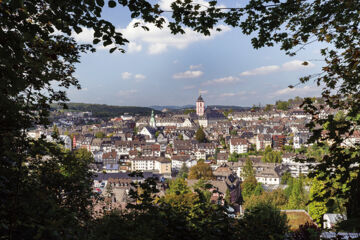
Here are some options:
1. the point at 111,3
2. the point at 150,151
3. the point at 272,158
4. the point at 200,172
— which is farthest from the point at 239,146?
the point at 111,3

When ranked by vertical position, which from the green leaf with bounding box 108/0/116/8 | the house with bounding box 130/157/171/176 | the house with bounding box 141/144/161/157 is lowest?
the house with bounding box 130/157/171/176

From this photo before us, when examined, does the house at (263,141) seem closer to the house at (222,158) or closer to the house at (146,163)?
the house at (222,158)

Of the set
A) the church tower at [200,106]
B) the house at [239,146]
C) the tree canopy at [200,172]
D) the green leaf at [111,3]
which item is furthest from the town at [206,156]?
the green leaf at [111,3]

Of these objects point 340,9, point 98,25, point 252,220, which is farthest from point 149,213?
point 340,9

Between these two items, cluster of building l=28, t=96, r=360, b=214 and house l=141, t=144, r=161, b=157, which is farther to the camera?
house l=141, t=144, r=161, b=157

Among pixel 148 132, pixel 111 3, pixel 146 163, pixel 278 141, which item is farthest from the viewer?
pixel 148 132

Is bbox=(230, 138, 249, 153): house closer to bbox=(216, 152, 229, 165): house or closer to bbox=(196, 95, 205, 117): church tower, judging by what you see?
bbox=(216, 152, 229, 165): house

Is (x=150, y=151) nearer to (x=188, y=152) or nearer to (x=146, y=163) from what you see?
(x=188, y=152)

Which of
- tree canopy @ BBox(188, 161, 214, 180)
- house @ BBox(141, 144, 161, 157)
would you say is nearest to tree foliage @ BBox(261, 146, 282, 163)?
tree canopy @ BBox(188, 161, 214, 180)

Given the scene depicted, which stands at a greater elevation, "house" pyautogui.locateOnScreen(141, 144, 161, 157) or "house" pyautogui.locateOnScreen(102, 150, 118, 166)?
"house" pyautogui.locateOnScreen(141, 144, 161, 157)

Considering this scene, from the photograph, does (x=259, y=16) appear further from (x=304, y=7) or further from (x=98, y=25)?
(x=98, y=25)

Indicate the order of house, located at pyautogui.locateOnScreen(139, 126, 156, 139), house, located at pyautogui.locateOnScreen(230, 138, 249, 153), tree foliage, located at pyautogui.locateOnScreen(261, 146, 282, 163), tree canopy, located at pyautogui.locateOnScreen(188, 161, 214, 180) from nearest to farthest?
tree canopy, located at pyautogui.locateOnScreen(188, 161, 214, 180) → tree foliage, located at pyautogui.locateOnScreen(261, 146, 282, 163) → house, located at pyautogui.locateOnScreen(230, 138, 249, 153) → house, located at pyautogui.locateOnScreen(139, 126, 156, 139)
